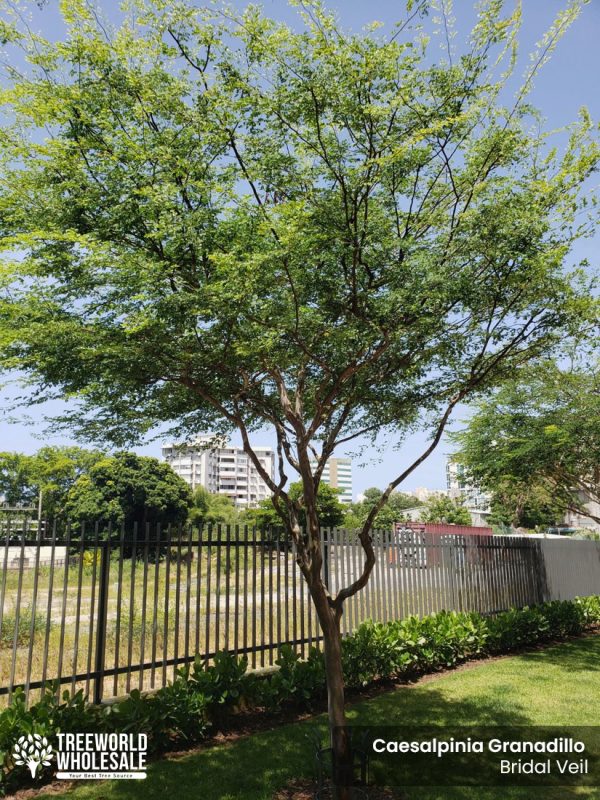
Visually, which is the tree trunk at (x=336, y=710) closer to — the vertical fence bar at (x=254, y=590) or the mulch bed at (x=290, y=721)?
the mulch bed at (x=290, y=721)

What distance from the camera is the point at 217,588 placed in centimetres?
750

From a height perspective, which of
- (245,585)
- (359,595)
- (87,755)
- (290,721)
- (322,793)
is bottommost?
(290,721)

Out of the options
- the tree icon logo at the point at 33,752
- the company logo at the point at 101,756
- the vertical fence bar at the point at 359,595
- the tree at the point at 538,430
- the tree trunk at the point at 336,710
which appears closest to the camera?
the tree trunk at the point at 336,710

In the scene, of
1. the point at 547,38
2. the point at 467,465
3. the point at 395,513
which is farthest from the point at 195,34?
the point at 395,513

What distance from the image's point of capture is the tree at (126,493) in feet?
119

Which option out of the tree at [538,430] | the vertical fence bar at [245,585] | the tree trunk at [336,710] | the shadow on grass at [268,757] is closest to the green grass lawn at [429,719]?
the shadow on grass at [268,757]

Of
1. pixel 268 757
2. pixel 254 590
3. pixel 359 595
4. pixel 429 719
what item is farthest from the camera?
pixel 359 595

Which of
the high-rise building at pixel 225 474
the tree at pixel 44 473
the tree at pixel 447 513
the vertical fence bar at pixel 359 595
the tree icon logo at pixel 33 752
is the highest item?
the high-rise building at pixel 225 474

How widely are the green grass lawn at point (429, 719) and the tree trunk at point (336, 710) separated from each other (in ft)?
2.06

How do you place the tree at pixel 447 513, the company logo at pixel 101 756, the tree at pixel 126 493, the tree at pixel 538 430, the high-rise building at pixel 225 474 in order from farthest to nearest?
the high-rise building at pixel 225 474 < the tree at pixel 447 513 < the tree at pixel 126 493 < the tree at pixel 538 430 < the company logo at pixel 101 756

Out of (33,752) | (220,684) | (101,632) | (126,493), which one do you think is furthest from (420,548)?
(126,493)

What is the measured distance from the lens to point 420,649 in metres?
9.34

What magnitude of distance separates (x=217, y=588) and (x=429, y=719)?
3.01 meters

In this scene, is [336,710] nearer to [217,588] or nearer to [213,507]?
[217,588]
